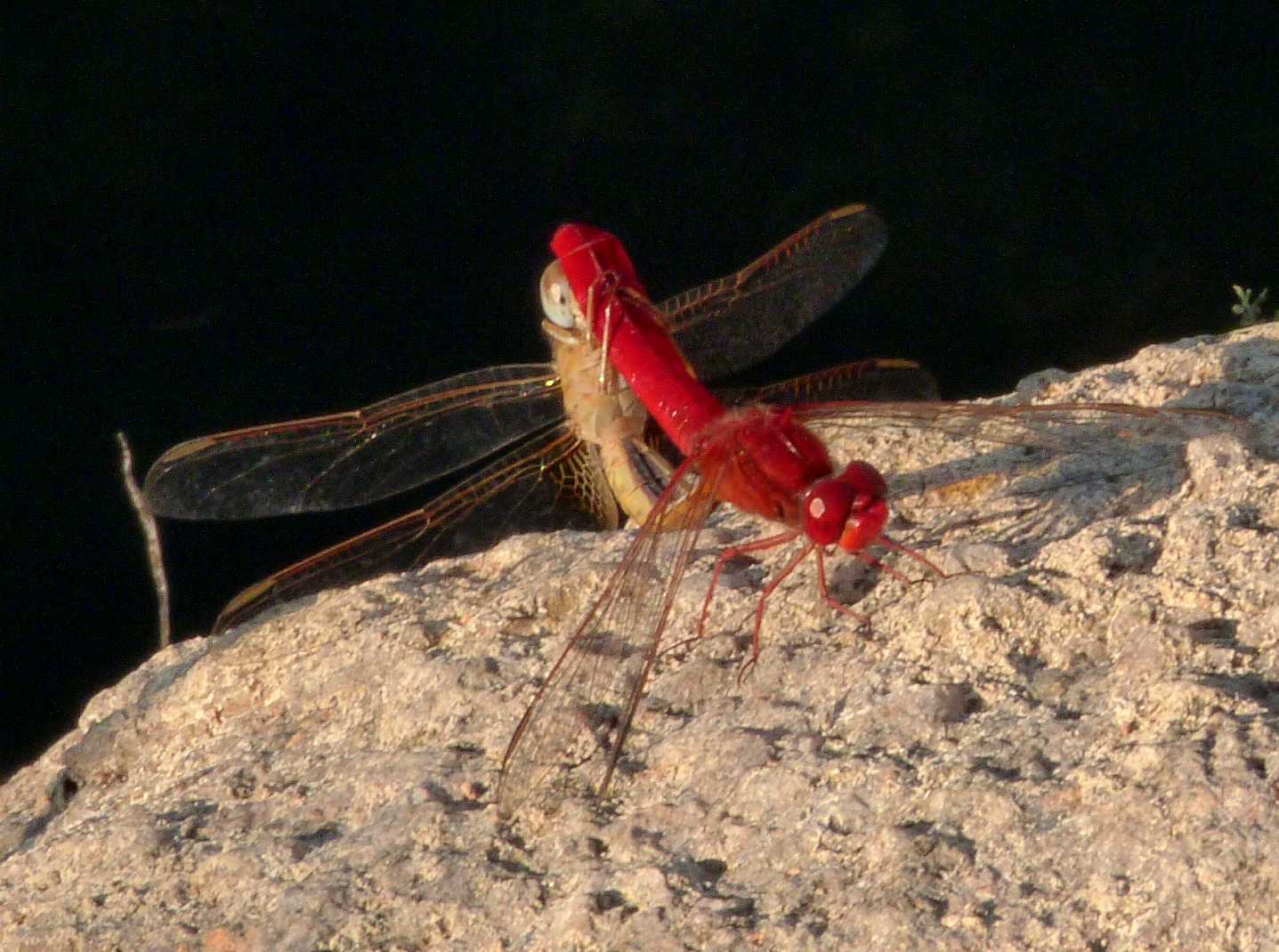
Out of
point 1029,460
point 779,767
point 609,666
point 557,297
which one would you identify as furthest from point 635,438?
point 779,767

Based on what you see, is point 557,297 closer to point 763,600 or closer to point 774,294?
point 774,294

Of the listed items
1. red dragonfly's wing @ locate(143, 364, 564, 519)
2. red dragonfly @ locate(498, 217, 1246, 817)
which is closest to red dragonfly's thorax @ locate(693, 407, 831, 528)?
red dragonfly @ locate(498, 217, 1246, 817)

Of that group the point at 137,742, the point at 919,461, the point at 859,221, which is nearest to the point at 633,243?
the point at 859,221

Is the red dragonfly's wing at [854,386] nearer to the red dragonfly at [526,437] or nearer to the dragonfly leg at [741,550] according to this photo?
the red dragonfly at [526,437]

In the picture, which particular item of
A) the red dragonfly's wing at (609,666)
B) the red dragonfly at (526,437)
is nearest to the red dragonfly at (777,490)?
the red dragonfly's wing at (609,666)

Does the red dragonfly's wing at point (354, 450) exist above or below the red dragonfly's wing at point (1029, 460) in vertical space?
above

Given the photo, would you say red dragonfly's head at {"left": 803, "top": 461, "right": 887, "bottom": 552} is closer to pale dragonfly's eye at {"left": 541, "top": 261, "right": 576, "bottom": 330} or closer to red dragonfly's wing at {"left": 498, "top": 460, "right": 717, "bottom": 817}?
red dragonfly's wing at {"left": 498, "top": 460, "right": 717, "bottom": 817}

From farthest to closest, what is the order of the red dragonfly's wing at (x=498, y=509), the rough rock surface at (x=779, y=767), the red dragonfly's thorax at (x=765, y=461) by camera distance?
1. the red dragonfly's wing at (x=498, y=509)
2. the red dragonfly's thorax at (x=765, y=461)
3. the rough rock surface at (x=779, y=767)
